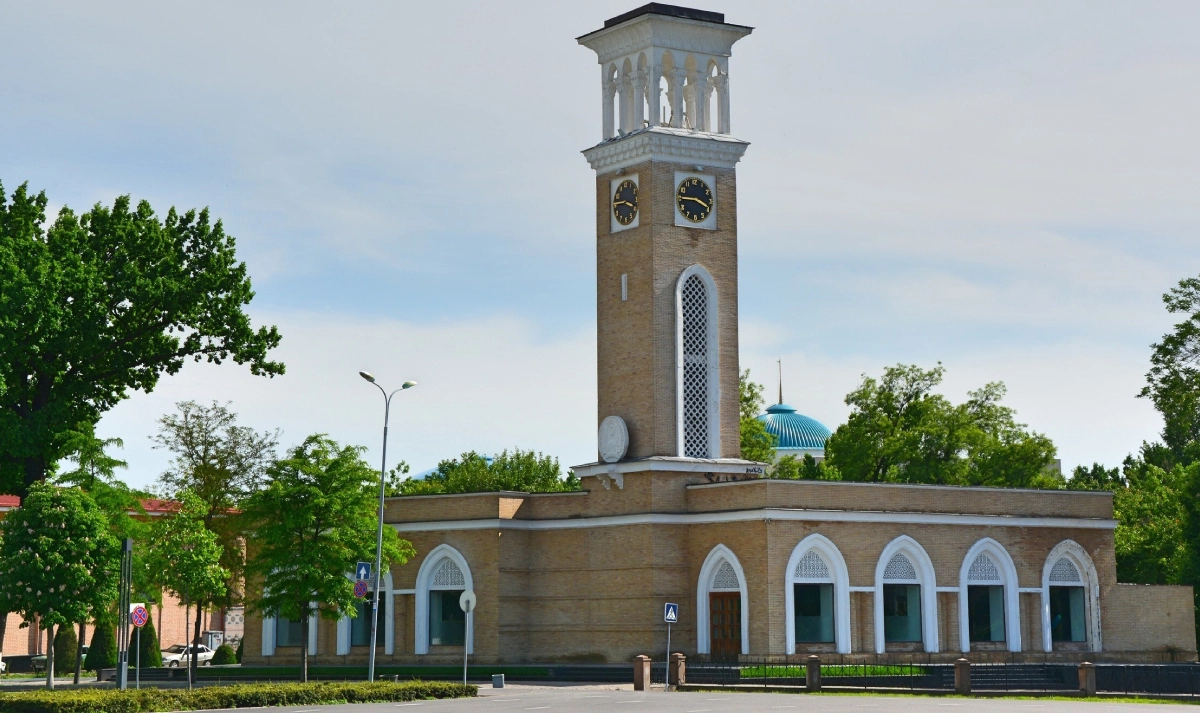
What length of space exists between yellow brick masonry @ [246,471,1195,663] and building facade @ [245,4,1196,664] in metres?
0.07

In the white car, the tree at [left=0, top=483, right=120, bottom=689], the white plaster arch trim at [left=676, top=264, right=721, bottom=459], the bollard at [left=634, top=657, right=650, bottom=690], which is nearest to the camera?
the bollard at [left=634, top=657, right=650, bottom=690]

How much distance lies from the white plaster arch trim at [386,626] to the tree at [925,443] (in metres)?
25.2

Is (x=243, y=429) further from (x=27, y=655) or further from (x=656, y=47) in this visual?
(x=656, y=47)

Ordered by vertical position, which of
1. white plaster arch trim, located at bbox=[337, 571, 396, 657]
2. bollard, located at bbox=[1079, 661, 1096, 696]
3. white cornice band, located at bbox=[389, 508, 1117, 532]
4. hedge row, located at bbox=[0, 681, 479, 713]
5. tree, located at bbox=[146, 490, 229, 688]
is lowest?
hedge row, located at bbox=[0, 681, 479, 713]

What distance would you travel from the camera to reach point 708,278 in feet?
181

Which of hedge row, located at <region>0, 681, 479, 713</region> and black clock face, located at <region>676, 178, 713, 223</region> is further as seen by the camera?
black clock face, located at <region>676, 178, 713, 223</region>

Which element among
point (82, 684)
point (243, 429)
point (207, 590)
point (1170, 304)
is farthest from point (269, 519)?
point (1170, 304)

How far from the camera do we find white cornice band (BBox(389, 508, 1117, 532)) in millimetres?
50625

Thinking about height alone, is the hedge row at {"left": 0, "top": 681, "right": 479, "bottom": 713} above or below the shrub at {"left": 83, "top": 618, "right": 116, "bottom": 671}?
below

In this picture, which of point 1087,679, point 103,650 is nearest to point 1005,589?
point 1087,679

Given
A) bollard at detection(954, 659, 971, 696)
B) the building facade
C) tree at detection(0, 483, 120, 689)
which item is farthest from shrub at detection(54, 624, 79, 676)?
bollard at detection(954, 659, 971, 696)

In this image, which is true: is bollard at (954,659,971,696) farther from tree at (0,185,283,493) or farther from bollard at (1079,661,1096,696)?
tree at (0,185,283,493)

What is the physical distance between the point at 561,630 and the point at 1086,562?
56.7 ft

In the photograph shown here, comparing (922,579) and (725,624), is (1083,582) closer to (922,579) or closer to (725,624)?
(922,579)
